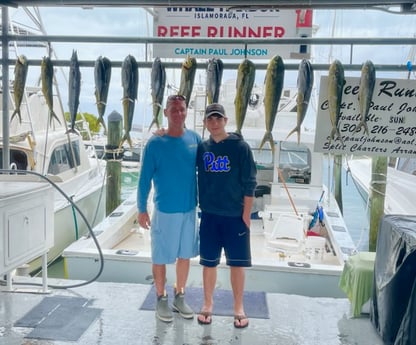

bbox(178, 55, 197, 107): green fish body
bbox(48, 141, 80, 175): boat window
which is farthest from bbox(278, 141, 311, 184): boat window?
bbox(178, 55, 197, 107): green fish body

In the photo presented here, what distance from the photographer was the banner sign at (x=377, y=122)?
319 centimetres

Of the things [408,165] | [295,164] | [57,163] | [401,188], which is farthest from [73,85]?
[408,165]

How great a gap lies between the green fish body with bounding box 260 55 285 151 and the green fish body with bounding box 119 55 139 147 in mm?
852

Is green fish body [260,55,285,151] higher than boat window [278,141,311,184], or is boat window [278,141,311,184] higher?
green fish body [260,55,285,151]

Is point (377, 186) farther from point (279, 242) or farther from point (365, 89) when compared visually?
point (365, 89)

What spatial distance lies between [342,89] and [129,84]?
1.39 m

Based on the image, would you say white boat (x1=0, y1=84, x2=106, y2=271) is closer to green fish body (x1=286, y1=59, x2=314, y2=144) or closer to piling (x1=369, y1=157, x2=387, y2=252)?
piling (x1=369, y1=157, x2=387, y2=252)

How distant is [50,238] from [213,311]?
136cm

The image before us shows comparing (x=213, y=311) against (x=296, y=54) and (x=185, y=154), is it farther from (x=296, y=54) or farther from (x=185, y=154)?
(x=296, y=54)

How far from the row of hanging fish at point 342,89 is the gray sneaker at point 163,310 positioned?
1628mm

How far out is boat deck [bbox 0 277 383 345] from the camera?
9.75ft

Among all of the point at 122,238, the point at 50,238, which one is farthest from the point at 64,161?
the point at 50,238

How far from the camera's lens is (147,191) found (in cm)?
320

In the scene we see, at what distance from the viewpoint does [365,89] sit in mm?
2986
